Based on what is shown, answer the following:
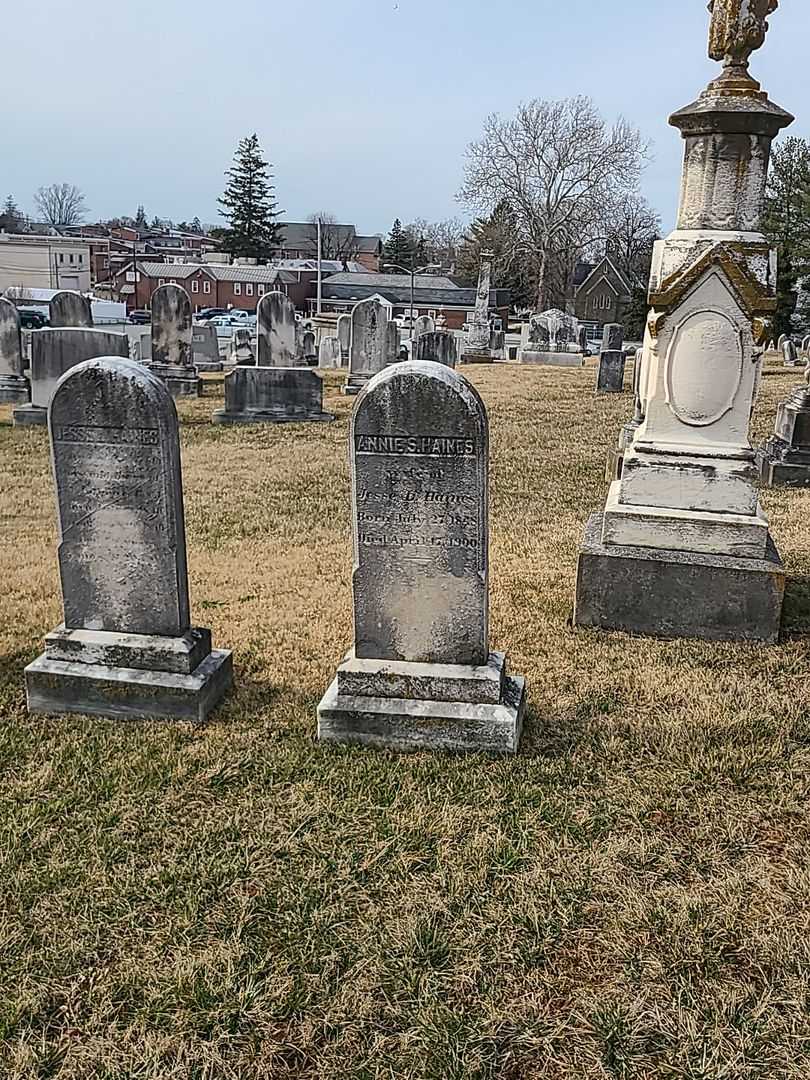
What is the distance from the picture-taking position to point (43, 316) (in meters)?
32.5

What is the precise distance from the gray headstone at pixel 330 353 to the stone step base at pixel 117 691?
18916mm

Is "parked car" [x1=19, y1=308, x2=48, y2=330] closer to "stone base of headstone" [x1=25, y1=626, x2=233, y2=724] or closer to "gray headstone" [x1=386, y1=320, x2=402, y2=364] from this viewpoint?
"gray headstone" [x1=386, y1=320, x2=402, y2=364]

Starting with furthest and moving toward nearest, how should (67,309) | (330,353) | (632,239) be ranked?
(632,239) → (330,353) → (67,309)

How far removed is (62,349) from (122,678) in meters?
9.52

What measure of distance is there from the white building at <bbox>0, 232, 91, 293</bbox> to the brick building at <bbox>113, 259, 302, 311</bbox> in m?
5.97

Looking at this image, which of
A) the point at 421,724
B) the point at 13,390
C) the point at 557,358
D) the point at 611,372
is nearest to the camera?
the point at 421,724

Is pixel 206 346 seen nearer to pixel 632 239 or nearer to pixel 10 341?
pixel 10 341

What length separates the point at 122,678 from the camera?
430cm

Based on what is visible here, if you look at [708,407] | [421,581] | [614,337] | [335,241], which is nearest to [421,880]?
[421,581]

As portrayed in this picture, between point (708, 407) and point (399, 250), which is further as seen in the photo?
point (399, 250)

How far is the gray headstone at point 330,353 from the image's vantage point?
888 inches

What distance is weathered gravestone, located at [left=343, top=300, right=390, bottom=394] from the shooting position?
51.5 feet

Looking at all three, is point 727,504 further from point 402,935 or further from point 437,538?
point 402,935

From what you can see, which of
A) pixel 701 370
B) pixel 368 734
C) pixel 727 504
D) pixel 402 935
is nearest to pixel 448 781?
pixel 368 734
